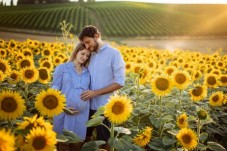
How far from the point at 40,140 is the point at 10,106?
616 millimetres

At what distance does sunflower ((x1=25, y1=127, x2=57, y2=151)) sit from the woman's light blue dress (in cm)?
162

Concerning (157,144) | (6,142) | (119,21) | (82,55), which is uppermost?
(119,21)

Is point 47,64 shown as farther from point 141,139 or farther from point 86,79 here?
point 141,139

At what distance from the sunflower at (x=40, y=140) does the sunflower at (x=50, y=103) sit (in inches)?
32.3

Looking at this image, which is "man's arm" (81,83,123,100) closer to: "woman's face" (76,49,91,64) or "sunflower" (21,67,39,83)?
"woman's face" (76,49,91,64)

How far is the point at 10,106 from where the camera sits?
2432 mm

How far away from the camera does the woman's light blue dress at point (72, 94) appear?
11.8 ft

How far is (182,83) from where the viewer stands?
14.9 ft

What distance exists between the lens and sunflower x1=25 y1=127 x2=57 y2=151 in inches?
75.5

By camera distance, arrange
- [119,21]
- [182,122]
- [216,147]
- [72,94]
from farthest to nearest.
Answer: [119,21] < [182,122] < [72,94] < [216,147]

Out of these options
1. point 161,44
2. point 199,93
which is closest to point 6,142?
point 199,93

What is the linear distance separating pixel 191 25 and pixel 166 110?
53014 mm

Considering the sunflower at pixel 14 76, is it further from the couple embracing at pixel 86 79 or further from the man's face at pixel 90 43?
the man's face at pixel 90 43

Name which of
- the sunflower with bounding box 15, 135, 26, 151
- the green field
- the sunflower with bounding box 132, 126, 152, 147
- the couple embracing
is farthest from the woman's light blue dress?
the green field
